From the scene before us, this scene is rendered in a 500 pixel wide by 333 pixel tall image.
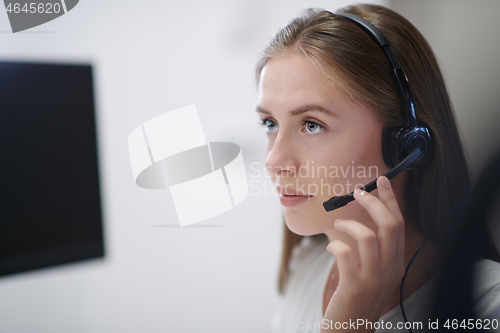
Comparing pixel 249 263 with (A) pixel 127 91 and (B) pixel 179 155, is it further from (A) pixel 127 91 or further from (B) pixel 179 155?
(A) pixel 127 91

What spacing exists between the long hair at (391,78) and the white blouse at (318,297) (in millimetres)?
88

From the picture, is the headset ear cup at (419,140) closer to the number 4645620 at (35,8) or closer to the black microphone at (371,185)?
the black microphone at (371,185)

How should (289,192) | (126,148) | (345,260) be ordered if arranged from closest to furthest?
(345,260) < (289,192) < (126,148)

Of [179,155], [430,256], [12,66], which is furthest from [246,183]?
[12,66]

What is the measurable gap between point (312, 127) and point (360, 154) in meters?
0.11

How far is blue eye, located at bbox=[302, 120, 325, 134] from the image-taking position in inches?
23.2

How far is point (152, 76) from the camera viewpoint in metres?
0.72

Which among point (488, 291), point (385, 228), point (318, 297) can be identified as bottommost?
point (318, 297)

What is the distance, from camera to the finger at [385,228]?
0.53 meters

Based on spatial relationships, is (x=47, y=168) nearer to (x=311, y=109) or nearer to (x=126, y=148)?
(x=126, y=148)

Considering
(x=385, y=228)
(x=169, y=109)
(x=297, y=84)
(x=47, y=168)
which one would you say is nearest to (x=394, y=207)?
(x=385, y=228)

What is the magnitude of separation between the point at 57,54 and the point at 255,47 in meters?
0.47

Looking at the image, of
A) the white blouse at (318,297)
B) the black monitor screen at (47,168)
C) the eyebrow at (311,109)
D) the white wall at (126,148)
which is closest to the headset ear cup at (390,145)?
the eyebrow at (311,109)

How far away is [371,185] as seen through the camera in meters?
0.56
